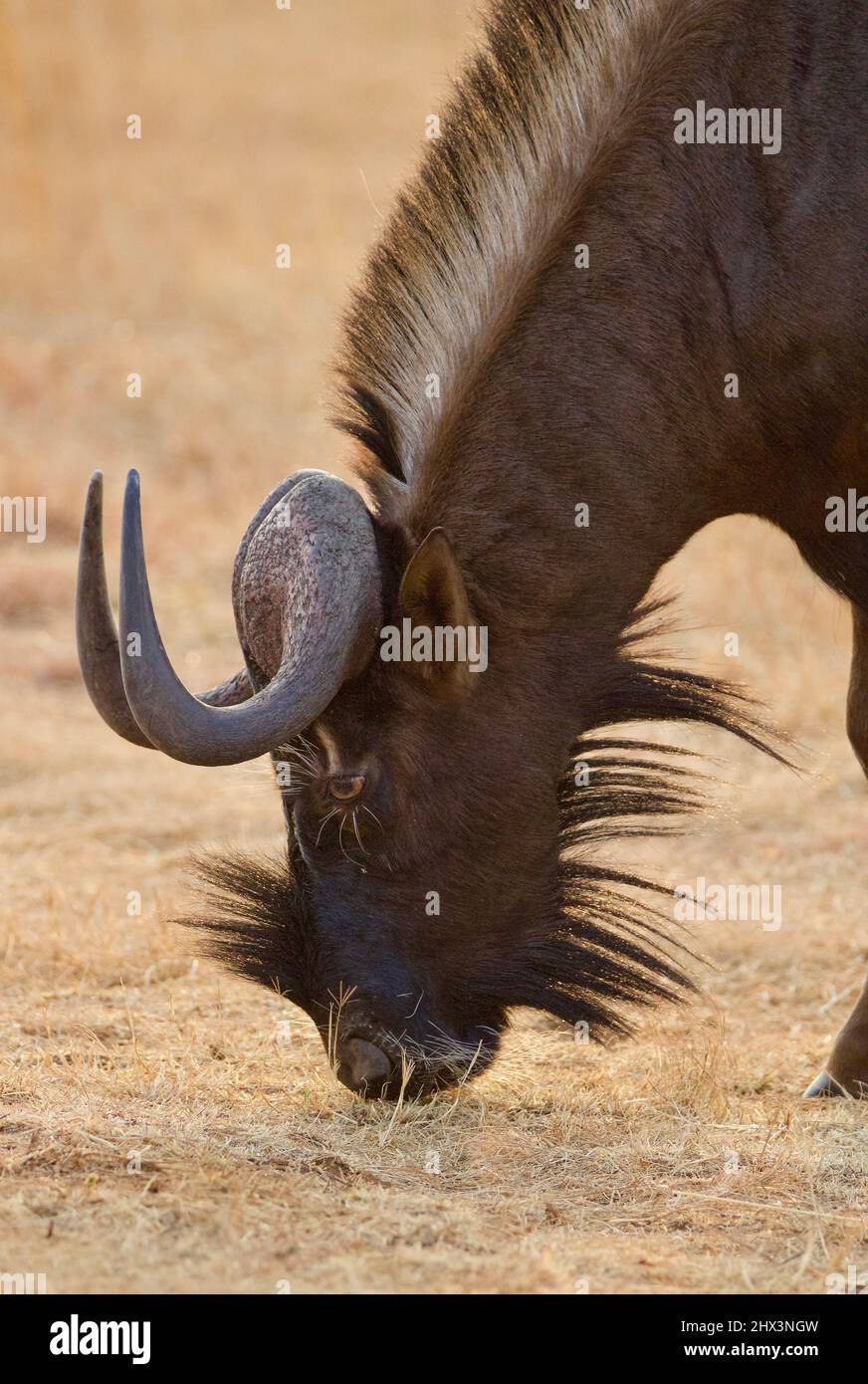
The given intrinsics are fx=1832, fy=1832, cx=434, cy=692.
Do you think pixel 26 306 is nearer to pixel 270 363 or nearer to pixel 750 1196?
pixel 270 363

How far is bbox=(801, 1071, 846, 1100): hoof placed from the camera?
5398 millimetres

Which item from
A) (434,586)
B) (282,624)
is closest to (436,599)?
(434,586)

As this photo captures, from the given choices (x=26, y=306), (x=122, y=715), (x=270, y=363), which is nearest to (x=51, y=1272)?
(x=122, y=715)

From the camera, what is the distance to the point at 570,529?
4648 mm

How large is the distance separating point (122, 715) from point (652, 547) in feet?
4.73

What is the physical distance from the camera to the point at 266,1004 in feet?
19.8

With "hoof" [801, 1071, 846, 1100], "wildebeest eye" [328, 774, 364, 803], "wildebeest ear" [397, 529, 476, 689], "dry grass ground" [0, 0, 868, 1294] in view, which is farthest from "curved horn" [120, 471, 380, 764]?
"hoof" [801, 1071, 846, 1100]

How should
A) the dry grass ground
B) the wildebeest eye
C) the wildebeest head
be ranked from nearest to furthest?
the dry grass ground, the wildebeest head, the wildebeest eye

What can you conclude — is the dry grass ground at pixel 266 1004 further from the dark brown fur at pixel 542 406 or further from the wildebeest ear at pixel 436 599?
the wildebeest ear at pixel 436 599

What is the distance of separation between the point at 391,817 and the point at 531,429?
41.0 inches

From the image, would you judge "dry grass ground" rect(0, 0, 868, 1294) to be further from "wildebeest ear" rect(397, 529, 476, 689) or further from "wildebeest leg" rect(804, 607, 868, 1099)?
"wildebeest ear" rect(397, 529, 476, 689)
